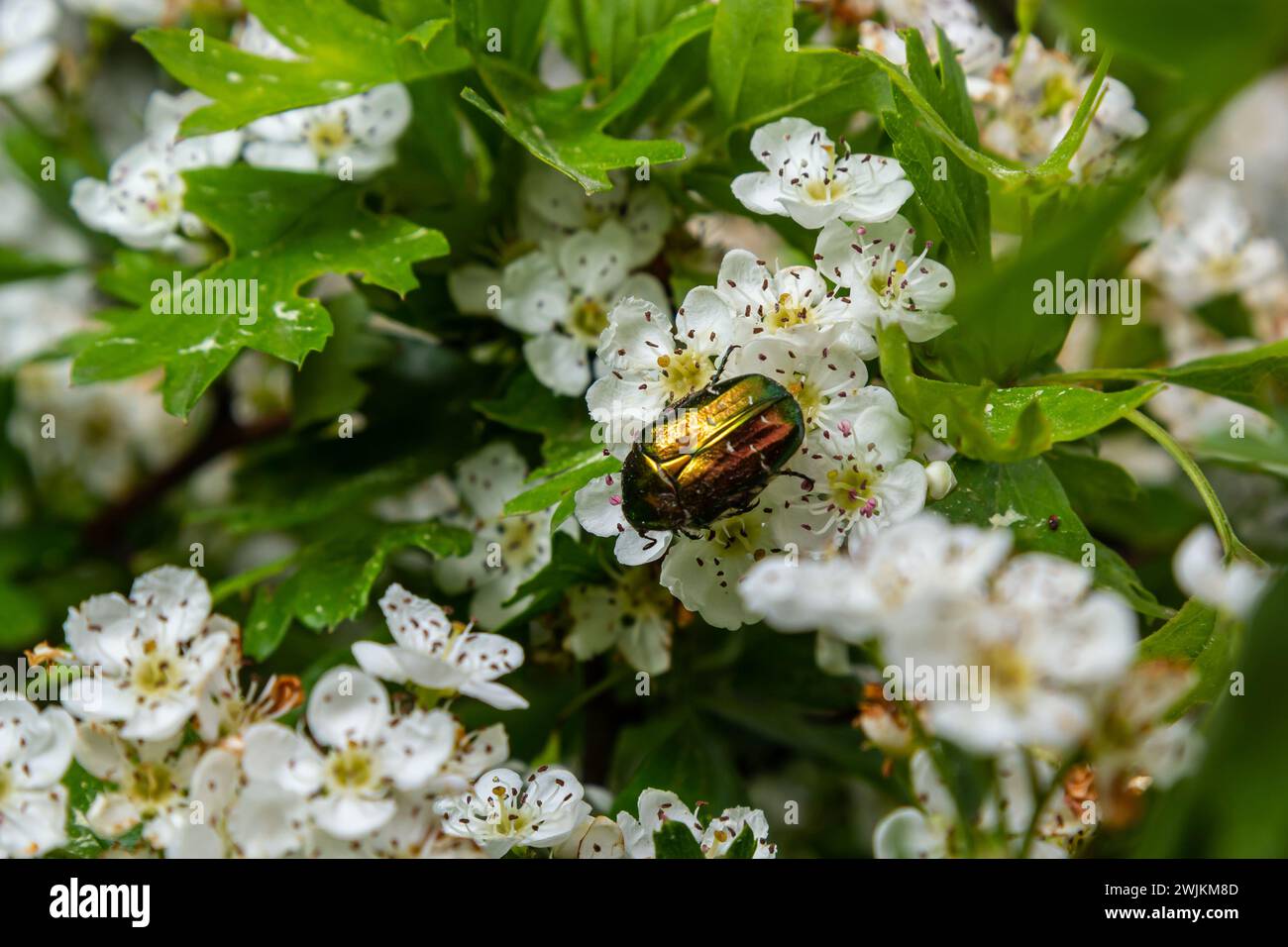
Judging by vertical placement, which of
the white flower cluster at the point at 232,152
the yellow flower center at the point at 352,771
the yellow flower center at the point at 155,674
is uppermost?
the white flower cluster at the point at 232,152

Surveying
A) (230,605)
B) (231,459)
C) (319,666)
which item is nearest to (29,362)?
(231,459)

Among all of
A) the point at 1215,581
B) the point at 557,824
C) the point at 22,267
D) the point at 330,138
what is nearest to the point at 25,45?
the point at 22,267

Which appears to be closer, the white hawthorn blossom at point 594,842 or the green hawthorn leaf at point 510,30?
the white hawthorn blossom at point 594,842

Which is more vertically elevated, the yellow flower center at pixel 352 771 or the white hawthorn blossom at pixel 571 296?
the white hawthorn blossom at pixel 571 296

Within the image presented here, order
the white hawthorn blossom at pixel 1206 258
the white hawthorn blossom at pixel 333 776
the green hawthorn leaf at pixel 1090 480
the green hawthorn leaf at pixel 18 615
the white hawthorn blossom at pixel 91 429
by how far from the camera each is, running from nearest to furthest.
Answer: the white hawthorn blossom at pixel 333 776, the green hawthorn leaf at pixel 1090 480, the green hawthorn leaf at pixel 18 615, the white hawthorn blossom at pixel 1206 258, the white hawthorn blossom at pixel 91 429

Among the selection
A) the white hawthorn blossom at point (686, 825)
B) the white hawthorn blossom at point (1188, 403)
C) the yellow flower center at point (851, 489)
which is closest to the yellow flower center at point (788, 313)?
the yellow flower center at point (851, 489)

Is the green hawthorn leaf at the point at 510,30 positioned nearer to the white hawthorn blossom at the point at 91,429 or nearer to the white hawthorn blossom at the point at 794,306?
the white hawthorn blossom at the point at 794,306
